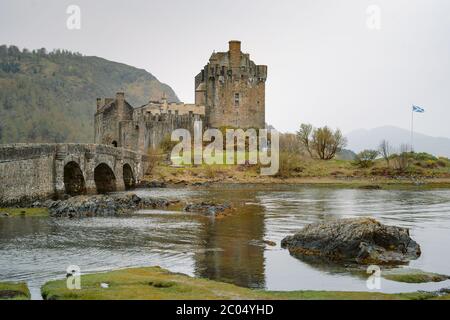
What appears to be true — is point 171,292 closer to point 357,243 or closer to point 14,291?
point 14,291

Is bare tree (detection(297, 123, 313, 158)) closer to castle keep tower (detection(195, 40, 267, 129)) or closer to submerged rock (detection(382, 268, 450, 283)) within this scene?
castle keep tower (detection(195, 40, 267, 129))

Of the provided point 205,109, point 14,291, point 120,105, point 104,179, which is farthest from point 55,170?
point 205,109

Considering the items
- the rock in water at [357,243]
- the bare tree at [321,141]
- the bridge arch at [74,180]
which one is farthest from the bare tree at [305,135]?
the rock in water at [357,243]

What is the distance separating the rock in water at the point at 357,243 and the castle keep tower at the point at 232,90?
68655mm

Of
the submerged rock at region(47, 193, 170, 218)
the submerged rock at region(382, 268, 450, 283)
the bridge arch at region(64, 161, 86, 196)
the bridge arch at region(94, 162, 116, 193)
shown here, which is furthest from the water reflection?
the bridge arch at region(94, 162, 116, 193)

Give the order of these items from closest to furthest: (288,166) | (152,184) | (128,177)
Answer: (152,184), (128,177), (288,166)

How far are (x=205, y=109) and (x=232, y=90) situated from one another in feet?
15.5

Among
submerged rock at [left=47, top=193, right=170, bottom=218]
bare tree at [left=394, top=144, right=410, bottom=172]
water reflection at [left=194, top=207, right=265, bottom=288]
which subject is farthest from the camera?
bare tree at [left=394, top=144, right=410, bottom=172]

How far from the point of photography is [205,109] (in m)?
93.8

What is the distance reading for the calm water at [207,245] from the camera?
782 inches

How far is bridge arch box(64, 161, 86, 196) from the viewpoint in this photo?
49.4 metres

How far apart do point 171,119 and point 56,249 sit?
211ft

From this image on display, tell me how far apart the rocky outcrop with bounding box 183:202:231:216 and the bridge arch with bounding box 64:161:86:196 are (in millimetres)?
12809

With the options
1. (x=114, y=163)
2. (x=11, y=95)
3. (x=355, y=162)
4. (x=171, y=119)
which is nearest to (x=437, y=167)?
(x=355, y=162)
